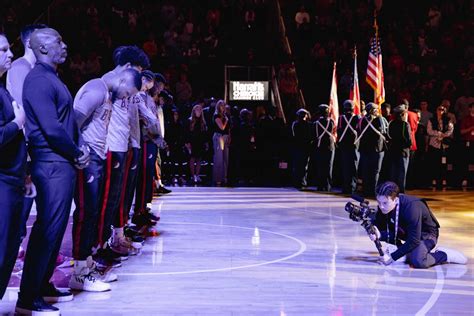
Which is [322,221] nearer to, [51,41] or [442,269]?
[442,269]

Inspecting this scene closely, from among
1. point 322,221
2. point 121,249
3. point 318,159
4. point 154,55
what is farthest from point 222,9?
point 121,249

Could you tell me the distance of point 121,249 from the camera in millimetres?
9289

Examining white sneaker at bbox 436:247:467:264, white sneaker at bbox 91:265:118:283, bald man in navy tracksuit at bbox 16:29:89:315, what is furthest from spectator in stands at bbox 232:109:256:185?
bald man in navy tracksuit at bbox 16:29:89:315

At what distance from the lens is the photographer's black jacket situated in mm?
8633

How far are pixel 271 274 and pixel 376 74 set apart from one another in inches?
434

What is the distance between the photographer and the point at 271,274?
27.1ft

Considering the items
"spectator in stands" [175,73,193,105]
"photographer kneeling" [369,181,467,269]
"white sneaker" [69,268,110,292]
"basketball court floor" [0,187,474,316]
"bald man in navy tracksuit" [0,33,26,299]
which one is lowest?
"basketball court floor" [0,187,474,316]

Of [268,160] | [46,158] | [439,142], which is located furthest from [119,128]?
[439,142]

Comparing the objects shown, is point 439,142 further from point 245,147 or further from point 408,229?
point 408,229

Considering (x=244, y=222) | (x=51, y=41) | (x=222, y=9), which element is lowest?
(x=244, y=222)

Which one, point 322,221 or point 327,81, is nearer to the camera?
point 322,221

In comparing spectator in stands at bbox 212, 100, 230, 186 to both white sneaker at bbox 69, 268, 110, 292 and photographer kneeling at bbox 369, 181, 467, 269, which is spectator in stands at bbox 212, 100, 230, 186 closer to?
photographer kneeling at bbox 369, 181, 467, 269

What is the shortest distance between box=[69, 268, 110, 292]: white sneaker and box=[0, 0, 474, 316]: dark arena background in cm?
1

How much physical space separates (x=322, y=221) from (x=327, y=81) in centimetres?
1080
